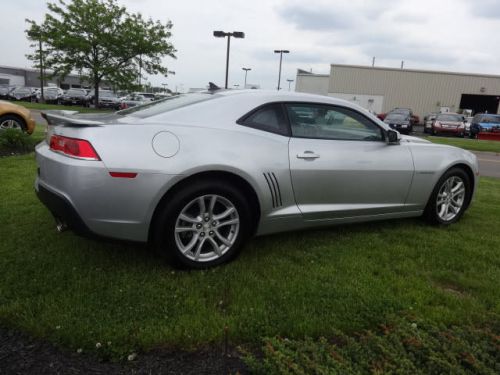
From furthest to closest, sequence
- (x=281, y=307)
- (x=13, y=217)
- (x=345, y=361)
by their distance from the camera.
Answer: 1. (x=13, y=217)
2. (x=281, y=307)
3. (x=345, y=361)

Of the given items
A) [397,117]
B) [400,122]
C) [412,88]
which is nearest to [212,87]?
[400,122]

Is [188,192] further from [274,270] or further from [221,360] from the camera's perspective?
[221,360]

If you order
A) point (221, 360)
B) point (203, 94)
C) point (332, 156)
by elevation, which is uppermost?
point (203, 94)

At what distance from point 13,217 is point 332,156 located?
3.17 meters

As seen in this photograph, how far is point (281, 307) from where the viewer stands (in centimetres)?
272

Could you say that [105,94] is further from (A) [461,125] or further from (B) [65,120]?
(B) [65,120]

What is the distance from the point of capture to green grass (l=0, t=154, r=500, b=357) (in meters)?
2.45

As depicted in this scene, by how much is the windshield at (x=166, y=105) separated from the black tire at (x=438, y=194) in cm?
263

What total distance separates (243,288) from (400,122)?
23.2 m

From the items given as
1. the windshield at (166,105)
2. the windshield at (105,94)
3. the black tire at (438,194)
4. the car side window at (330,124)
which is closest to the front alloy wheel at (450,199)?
the black tire at (438,194)

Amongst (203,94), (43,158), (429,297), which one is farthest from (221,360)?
(203,94)

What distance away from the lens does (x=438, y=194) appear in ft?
14.8

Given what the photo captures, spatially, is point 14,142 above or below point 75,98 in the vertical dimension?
below

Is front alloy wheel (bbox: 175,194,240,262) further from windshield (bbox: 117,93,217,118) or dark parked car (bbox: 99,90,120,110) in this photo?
dark parked car (bbox: 99,90,120,110)
